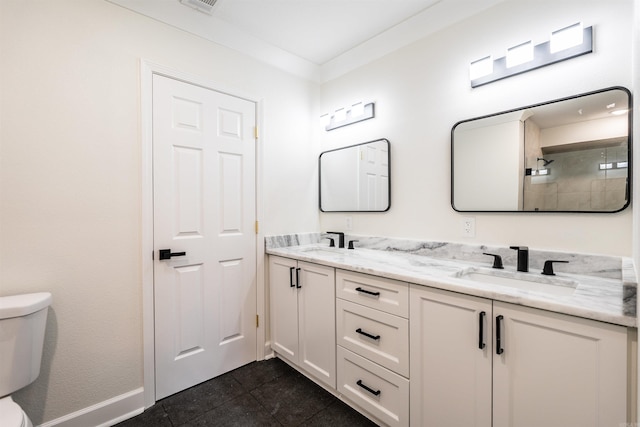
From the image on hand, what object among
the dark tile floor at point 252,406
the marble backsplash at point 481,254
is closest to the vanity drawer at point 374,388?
the dark tile floor at point 252,406

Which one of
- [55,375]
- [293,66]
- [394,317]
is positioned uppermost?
[293,66]

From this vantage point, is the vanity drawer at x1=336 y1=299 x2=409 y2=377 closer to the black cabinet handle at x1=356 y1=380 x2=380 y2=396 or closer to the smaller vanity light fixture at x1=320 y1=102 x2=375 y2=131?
the black cabinet handle at x1=356 y1=380 x2=380 y2=396

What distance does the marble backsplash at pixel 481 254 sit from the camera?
129 centimetres

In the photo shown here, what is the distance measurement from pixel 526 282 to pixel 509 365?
0.49 m

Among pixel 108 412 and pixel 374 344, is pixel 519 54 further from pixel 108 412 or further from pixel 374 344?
pixel 108 412

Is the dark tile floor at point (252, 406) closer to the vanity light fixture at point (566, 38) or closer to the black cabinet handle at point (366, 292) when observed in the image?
the black cabinet handle at point (366, 292)

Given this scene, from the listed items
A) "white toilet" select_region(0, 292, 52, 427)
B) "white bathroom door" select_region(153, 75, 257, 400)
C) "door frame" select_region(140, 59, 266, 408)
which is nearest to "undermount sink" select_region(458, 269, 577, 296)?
"white bathroom door" select_region(153, 75, 257, 400)

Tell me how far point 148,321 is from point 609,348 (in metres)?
2.16

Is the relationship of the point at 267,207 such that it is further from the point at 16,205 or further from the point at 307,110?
the point at 16,205

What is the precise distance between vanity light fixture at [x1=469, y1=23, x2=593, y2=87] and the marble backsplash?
99 cm

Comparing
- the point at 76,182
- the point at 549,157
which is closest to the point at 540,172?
the point at 549,157

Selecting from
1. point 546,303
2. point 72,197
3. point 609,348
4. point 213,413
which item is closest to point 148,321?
point 213,413

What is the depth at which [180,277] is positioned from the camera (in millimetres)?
1845

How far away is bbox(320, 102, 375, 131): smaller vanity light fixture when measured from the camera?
228 cm
